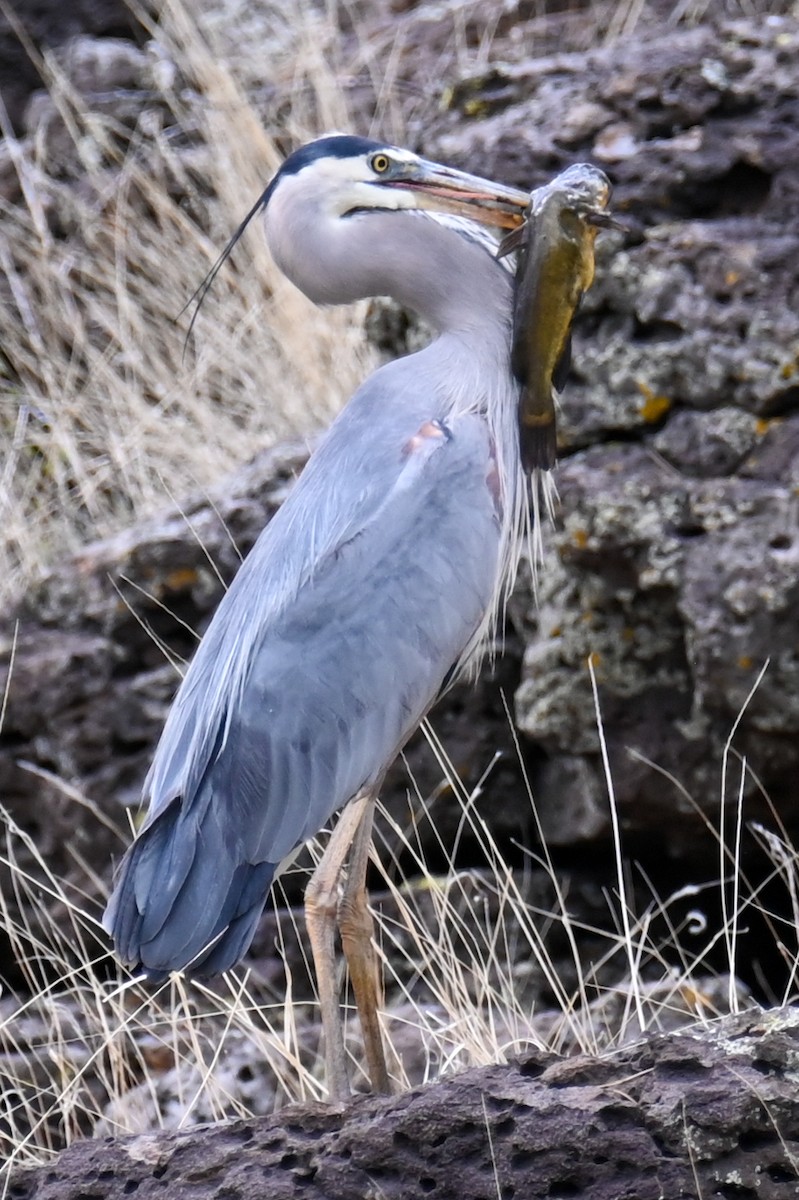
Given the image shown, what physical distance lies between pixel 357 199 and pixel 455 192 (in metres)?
0.20

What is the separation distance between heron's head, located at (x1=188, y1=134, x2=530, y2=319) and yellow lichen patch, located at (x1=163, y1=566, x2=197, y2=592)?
1291 mm

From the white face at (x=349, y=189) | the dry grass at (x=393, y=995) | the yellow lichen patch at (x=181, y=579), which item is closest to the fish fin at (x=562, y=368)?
the white face at (x=349, y=189)

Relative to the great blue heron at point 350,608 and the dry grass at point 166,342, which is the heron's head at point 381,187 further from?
the dry grass at point 166,342

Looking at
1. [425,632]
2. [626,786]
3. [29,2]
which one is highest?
[29,2]

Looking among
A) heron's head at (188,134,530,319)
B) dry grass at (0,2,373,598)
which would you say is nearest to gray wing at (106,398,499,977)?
heron's head at (188,134,530,319)

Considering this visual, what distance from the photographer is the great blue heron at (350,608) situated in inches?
116

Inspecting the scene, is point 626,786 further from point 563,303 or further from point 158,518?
point 158,518

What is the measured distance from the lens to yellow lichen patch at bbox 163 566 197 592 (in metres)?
4.48

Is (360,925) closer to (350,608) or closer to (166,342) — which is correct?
(350,608)

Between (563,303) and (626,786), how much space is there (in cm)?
128

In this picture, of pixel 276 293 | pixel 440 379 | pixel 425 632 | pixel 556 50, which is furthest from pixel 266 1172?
pixel 556 50

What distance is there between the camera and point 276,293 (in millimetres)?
6570

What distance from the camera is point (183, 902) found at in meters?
2.87

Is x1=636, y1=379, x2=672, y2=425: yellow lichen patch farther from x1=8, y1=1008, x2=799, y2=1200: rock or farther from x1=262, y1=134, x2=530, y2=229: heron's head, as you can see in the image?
x1=8, y1=1008, x2=799, y2=1200: rock
